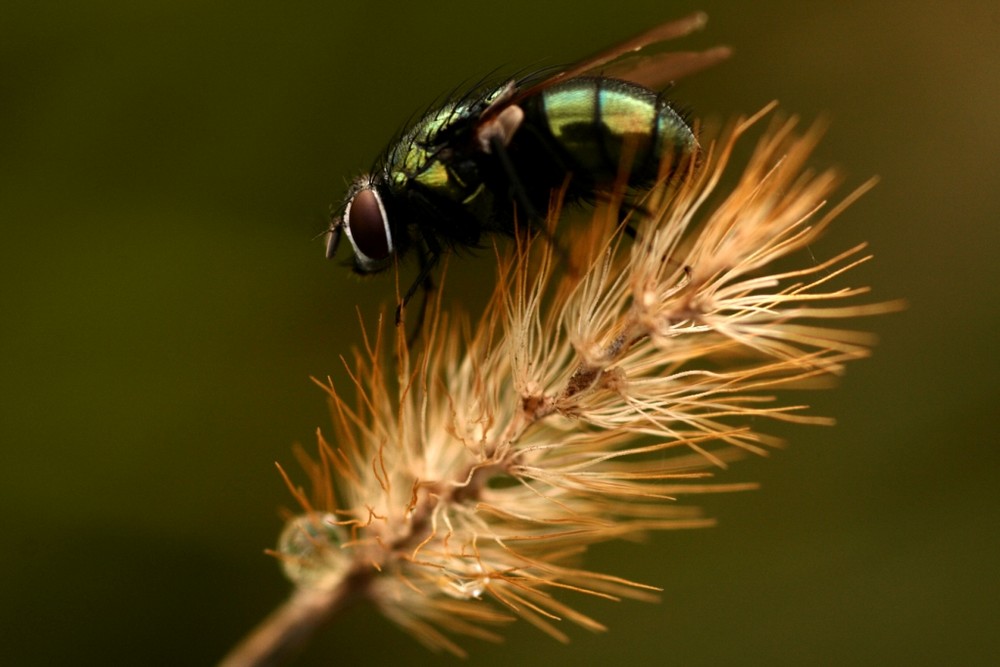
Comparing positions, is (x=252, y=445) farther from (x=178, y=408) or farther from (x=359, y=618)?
(x=359, y=618)

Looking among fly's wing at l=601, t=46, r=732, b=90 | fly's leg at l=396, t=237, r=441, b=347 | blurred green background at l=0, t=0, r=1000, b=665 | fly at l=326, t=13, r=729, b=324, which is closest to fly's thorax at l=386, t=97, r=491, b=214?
fly at l=326, t=13, r=729, b=324

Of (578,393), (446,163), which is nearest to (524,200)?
(446,163)

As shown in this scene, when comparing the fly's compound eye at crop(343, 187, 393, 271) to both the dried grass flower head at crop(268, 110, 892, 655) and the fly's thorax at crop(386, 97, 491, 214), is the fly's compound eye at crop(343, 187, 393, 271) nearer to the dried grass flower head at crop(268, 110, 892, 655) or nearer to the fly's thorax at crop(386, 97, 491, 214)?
the fly's thorax at crop(386, 97, 491, 214)

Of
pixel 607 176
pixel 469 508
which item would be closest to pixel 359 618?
pixel 469 508

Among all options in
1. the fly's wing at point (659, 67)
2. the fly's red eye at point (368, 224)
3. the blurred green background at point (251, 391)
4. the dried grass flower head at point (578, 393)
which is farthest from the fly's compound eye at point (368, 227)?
the blurred green background at point (251, 391)

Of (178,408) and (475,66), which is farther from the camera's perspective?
(475,66)

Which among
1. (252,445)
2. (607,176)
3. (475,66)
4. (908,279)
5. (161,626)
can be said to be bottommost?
(908,279)
